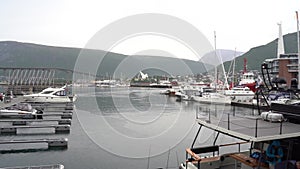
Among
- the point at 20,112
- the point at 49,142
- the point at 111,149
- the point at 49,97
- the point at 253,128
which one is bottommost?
the point at 111,149

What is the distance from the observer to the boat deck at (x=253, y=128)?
5.62m

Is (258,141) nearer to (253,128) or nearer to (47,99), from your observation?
(253,128)

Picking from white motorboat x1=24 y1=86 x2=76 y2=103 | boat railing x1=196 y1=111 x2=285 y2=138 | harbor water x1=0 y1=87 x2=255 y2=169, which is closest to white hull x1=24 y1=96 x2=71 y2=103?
white motorboat x1=24 y1=86 x2=76 y2=103

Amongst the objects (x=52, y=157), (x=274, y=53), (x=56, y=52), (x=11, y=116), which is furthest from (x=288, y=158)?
(x=56, y=52)

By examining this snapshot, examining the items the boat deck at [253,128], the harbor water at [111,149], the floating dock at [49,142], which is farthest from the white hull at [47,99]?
the boat deck at [253,128]

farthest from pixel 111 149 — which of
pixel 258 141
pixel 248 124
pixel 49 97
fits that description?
pixel 49 97

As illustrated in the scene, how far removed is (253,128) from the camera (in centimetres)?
621

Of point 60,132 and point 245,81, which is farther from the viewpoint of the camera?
point 245,81

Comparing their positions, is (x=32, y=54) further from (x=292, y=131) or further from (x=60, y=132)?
(x=292, y=131)

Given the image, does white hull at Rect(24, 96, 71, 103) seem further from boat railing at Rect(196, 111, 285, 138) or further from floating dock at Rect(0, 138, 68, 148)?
boat railing at Rect(196, 111, 285, 138)

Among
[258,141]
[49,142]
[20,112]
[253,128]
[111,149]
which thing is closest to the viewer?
[258,141]

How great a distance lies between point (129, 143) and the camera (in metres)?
18.4

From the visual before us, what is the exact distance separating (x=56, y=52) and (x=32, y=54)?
71.0 feet

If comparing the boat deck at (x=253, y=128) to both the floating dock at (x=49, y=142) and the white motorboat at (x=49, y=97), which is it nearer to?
the floating dock at (x=49, y=142)
